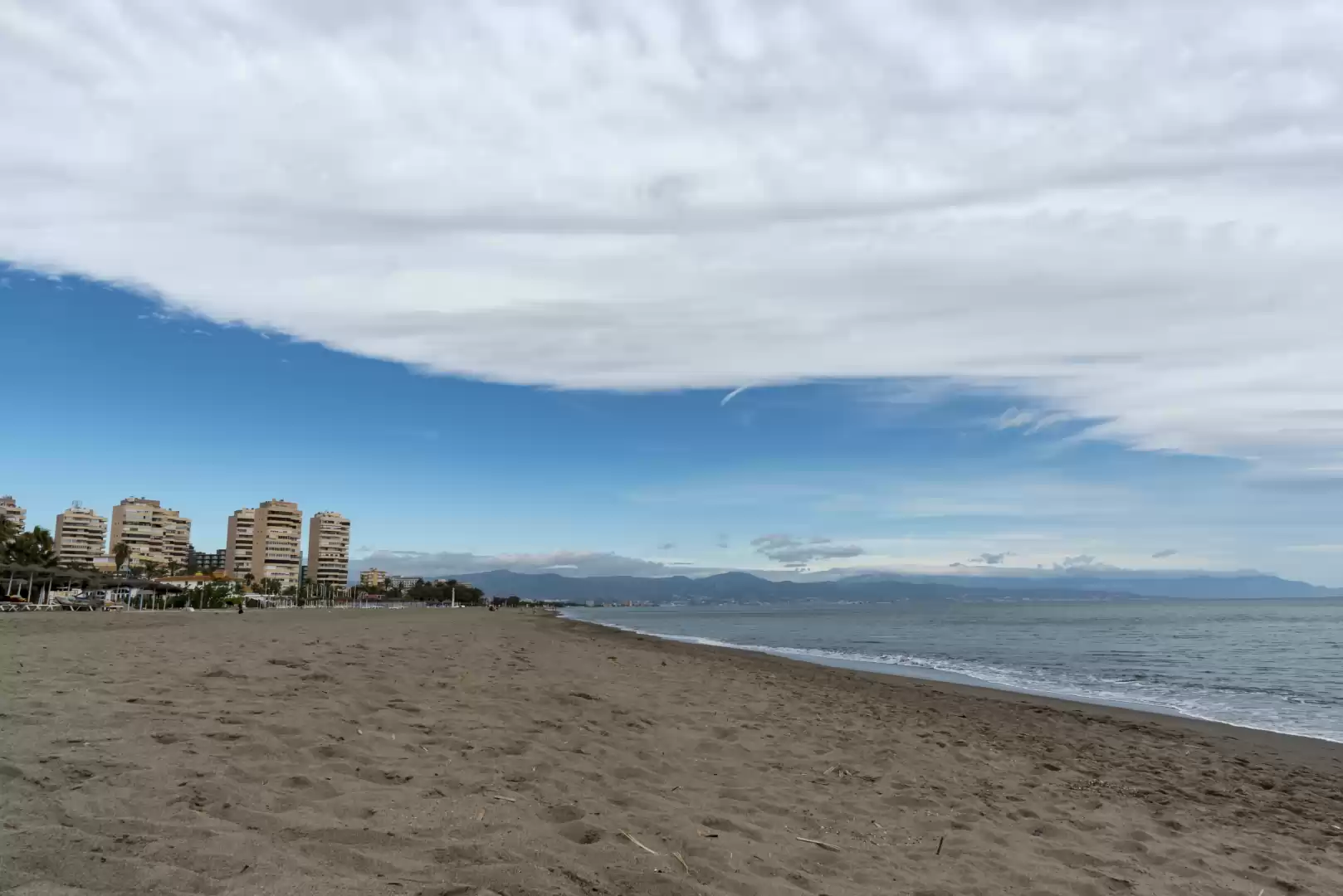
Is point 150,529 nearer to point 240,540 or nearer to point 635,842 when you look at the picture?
point 240,540

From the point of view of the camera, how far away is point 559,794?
212 inches

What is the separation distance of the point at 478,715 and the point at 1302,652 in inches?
1561

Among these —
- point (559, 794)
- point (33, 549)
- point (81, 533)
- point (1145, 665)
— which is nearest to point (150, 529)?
point (81, 533)

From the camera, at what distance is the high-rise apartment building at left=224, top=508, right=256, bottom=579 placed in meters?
177

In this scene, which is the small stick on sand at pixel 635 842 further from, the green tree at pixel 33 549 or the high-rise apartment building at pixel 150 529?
the high-rise apartment building at pixel 150 529

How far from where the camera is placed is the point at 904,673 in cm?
2242

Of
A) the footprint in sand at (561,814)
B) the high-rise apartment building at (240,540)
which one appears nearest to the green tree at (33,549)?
the footprint in sand at (561,814)

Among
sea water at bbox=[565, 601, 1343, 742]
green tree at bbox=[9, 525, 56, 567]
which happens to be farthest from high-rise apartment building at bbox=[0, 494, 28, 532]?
sea water at bbox=[565, 601, 1343, 742]

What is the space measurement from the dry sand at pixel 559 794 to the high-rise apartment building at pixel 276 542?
182395mm

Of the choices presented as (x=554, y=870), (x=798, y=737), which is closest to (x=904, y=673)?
(x=798, y=737)

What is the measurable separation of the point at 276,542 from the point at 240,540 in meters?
8.19

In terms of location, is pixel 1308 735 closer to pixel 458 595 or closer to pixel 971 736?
pixel 971 736

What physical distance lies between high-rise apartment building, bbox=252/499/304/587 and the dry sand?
182395mm

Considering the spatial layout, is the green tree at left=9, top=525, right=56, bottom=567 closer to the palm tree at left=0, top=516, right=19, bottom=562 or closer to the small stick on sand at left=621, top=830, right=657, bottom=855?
the palm tree at left=0, top=516, right=19, bottom=562
